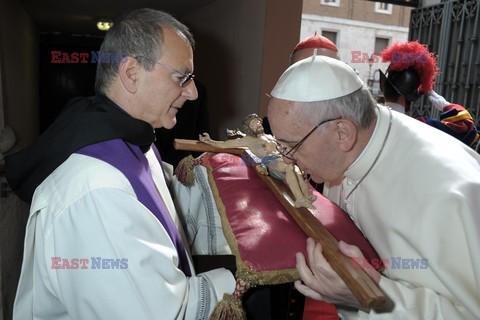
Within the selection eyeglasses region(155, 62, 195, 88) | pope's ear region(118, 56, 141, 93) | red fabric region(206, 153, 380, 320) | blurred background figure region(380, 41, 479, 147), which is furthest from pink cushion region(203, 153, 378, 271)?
blurred background figure region(380, 41, 479, 147)

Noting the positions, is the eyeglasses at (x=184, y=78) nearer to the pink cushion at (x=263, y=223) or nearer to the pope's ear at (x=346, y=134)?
the pink cushion at (x=263, y=223)

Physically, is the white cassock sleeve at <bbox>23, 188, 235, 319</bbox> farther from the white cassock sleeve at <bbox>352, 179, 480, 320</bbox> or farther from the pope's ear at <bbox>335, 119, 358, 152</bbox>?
the pope's ear at <bbox>335, 119, 358, 152</bbox>

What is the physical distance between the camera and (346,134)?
1.55m

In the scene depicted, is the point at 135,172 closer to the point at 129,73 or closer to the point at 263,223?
the point at 129,73

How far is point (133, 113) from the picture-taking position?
61.3 inches

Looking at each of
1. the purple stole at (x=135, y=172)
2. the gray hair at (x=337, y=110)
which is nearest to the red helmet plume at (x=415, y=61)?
the gray hair at (x=337, y=110)

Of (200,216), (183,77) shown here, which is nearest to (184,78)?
(183,77)

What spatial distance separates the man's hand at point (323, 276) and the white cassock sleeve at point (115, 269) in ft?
1.04

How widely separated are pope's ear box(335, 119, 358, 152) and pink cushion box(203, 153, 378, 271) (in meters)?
0.29

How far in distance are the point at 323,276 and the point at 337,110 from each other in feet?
2.28

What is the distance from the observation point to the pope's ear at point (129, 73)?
149cm

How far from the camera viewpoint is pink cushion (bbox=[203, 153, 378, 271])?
1.28m

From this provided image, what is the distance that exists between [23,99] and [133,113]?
16.1ft

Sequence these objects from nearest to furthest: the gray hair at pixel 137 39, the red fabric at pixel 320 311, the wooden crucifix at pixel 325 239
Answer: the wooden crucifix at pixel 325 239, the gray hair at pixel 137 39, the red fabric at pixel 320 311
